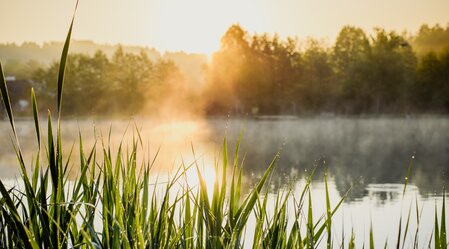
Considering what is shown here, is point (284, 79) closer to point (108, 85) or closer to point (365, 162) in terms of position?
point (108, 85)

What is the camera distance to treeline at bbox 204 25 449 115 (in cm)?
5031

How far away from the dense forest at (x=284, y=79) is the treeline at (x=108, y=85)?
0.09 meters

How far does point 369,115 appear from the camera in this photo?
5178 centimetres

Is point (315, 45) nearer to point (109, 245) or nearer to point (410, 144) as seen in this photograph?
point (410, 144)

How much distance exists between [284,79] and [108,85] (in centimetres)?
1556

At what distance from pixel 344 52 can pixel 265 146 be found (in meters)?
Result: 34.5

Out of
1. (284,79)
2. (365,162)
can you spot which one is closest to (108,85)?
(284,79)

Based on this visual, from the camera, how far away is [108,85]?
59.5m

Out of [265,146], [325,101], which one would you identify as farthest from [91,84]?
[265,146]

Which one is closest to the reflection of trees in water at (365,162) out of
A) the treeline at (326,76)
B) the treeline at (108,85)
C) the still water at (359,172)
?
the still water at (359,172)

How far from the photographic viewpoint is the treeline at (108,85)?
5891cm

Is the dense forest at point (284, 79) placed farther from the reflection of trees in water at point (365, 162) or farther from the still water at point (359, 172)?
the reflection of trees in water at point (365, 162)

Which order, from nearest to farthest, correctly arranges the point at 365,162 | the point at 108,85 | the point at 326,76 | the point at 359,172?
the point at 359,172 → the point at 365,162 → the point at 326,76 → the point at 108,85

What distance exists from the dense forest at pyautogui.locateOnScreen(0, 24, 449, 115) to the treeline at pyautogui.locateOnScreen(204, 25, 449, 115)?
0.24 feet
